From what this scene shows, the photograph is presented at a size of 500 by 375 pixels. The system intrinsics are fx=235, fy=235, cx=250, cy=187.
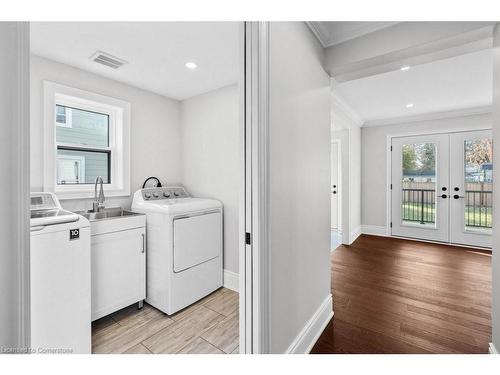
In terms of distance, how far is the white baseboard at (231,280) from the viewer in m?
2.61

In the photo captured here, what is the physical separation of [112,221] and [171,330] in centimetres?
103

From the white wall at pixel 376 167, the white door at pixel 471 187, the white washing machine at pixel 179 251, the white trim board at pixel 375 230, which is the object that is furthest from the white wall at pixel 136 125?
the white door at pixel 471 187

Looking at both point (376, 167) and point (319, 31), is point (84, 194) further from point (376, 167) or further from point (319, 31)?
point (376, 167)

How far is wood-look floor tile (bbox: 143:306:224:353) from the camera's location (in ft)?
5.71

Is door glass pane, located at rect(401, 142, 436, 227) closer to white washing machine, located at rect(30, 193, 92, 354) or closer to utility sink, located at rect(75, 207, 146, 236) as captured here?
utility sink, located at rect(75, 207, 146, 236)

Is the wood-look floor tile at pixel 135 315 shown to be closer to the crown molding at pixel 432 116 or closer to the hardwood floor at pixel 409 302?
the hardwood floor at pixel 409 302

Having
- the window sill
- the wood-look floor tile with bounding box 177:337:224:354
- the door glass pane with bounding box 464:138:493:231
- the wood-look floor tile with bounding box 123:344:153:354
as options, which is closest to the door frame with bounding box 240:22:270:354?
the wood-look floor tile with bounding box 177:337:224:354

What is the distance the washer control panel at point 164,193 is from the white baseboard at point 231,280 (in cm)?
111

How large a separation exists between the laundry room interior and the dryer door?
0.01m

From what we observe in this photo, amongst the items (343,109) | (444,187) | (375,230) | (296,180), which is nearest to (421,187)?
(444,187)

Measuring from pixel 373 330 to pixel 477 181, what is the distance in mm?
3721
